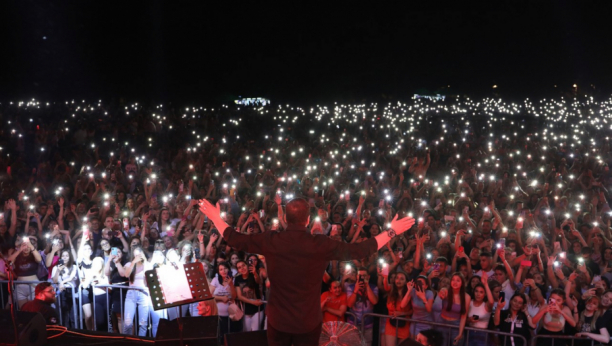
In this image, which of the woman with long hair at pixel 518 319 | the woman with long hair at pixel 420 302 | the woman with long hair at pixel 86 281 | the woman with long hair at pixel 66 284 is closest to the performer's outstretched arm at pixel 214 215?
the woman with long hair at pixel 420 302

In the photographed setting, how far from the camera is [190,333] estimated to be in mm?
4801

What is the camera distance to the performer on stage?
3.28 m

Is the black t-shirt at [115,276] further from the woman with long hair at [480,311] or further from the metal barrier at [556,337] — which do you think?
the metal barrier at [556,337]

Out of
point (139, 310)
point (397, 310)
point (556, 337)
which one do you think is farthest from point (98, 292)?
point (556, 337)

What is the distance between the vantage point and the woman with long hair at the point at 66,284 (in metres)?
6.64

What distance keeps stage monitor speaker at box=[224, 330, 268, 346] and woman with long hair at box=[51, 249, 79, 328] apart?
3.03m

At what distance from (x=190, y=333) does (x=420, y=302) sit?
2521mm

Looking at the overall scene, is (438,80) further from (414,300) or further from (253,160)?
(414,300)

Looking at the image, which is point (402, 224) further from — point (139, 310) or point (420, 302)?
point (139, 310)

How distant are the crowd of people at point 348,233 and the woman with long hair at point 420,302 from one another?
0.01 m

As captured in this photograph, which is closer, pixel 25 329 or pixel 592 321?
pixel 25 329

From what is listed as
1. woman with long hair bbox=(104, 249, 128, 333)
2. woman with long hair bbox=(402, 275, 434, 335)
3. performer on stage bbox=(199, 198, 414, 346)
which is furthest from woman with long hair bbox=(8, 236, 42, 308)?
woman with long hair bbox=(402, 275, 434, 335)

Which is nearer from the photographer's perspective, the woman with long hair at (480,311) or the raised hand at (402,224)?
the raised hand at (402,224)

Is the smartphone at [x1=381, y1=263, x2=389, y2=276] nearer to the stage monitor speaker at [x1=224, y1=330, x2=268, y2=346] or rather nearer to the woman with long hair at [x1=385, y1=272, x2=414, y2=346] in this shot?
the woman with long hair at [x1=385, y1=272, x2=414, y2=346]
